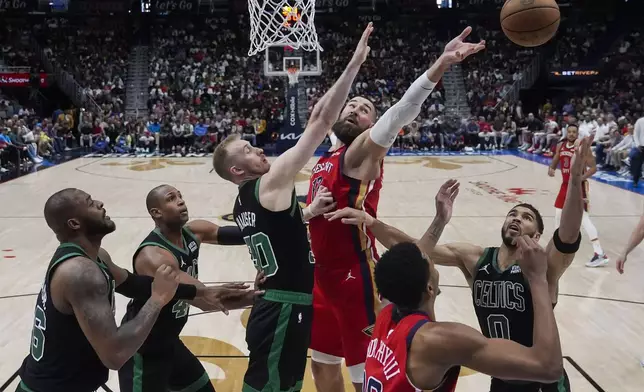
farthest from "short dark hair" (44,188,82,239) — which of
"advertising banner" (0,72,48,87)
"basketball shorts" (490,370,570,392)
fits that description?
"advertising banner" (0,72,48,87)

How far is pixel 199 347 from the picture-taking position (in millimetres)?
5207

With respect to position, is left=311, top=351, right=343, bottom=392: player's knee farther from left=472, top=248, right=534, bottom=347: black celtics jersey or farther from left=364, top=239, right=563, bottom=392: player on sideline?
left=364, top=239, right=563, bottom=392: player on sideline

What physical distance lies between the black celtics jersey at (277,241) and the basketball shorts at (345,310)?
0.41 metres

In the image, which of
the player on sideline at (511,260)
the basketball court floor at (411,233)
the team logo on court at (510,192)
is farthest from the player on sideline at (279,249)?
the team logo on court at (510,192)

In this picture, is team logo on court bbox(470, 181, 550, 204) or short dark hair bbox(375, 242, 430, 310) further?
team logo on court bbox(470, 181, 550, 204)

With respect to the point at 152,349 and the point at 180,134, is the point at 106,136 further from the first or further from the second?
the point at 152,349

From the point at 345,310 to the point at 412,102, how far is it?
1.24m

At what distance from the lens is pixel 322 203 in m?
3.67

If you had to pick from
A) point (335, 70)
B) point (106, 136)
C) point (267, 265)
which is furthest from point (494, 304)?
point (335, 70)

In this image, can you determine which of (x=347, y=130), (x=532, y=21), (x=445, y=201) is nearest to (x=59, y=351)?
(x=445, y=201)

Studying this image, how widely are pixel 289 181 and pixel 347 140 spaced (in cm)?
80

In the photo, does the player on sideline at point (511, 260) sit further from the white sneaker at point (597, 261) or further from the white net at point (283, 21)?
the white net at point (283, 21)

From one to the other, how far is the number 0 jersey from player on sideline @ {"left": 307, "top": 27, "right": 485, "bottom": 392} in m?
1.24

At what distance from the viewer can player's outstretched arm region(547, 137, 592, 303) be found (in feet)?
9.66
